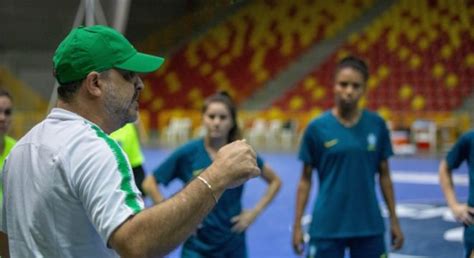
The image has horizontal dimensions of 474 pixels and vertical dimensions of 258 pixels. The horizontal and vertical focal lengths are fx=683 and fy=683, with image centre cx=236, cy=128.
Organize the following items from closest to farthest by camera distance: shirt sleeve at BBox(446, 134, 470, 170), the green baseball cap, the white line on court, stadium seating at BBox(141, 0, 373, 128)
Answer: the green baseball cap, shirt sleeve at BBox(446, 134, 470, 170), the white line on court, stadium seating at BBox(141, 0, 373, 128)

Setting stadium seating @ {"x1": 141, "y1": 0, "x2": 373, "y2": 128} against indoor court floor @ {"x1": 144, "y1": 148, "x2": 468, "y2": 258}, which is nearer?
indoor court floor @ {"x1": 144, "y1": 148, "x2": 468, "y2": 258}

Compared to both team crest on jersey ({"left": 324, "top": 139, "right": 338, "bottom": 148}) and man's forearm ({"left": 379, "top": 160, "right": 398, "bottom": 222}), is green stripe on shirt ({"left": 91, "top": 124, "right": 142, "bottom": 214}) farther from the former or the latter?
man's forearm ({"left": 379, "top": 160, "right": 398, "bottom": 222})

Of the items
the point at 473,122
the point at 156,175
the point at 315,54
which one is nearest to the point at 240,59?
the point at 315,54

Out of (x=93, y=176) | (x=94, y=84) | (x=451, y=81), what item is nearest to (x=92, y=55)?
(x=94, y=84)

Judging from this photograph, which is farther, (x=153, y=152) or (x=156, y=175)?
(x=153, y=152)

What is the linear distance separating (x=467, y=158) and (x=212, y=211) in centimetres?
146

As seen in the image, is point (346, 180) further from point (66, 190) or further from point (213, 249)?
point (66, 190)

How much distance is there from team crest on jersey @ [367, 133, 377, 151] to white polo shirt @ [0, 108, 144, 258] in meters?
2.35

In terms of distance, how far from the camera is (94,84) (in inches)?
72.1

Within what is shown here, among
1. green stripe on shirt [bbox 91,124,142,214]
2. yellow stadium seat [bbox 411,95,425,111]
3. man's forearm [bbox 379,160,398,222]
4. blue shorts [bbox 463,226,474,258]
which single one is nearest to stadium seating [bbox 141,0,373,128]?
yellow stadium seat [bbox 411,95,425,111]

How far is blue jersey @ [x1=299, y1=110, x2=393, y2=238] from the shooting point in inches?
151

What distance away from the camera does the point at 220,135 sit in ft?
13.4

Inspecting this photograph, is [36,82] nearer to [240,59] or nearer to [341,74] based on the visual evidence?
[240,59]

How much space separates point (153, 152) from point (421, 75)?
7.11 metres
